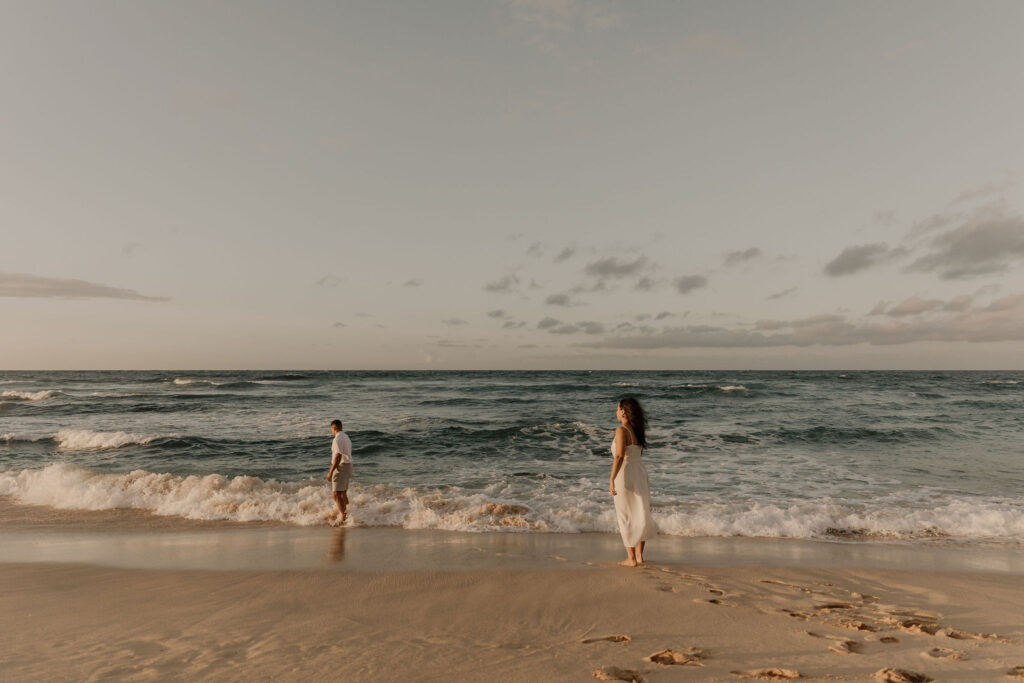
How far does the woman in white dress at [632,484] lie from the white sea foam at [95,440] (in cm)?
→ 1752

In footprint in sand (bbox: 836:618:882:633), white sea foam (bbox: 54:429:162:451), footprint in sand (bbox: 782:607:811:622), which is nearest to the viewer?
footprint in sand (bbox: 836:618:882:633)

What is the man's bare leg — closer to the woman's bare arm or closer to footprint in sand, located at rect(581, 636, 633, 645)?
the woman's bare arm

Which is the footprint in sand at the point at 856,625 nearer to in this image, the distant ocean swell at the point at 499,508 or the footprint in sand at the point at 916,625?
the footprint in sand at the point at 916,625

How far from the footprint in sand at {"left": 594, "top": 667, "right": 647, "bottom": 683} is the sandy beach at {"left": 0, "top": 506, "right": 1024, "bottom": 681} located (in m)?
0.02

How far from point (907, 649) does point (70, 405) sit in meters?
41.7

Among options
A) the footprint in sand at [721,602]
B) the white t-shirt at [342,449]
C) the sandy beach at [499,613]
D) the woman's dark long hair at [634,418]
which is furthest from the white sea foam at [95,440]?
the footprint in sand at [721,602]

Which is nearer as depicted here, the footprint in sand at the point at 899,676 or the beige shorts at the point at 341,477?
the footprint in sand at the point at 899,676

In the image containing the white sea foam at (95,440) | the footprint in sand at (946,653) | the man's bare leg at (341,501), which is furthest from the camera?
the white sea foam at (95,440)

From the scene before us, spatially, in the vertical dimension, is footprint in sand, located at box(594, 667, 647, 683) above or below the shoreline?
above

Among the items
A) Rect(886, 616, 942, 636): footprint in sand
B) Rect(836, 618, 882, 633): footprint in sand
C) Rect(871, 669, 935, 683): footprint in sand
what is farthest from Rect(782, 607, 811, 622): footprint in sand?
Rect(871, 669, 935, 683): footprint in sand

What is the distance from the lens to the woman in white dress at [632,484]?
682 centimetres

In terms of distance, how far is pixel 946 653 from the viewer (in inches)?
178

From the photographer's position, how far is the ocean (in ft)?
31.1

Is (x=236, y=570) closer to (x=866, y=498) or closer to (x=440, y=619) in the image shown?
(x=440, y=619)
